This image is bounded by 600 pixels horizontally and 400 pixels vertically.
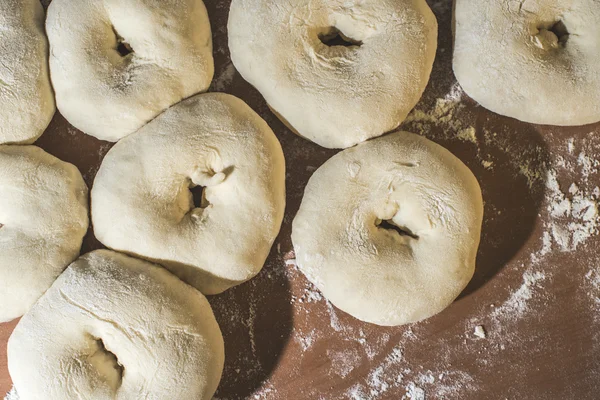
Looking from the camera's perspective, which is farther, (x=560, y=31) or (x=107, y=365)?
(x=560, y=31)

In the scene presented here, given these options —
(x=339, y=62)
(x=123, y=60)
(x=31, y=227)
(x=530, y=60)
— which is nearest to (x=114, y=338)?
(x=31, y=227)

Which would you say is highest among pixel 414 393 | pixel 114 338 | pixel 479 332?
pixel 114 338

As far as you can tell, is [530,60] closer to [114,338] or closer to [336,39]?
[336,39]

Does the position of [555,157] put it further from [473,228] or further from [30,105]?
[30,105]

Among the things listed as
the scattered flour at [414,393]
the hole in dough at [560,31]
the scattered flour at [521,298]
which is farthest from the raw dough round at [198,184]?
the hole in dough at [560,31]

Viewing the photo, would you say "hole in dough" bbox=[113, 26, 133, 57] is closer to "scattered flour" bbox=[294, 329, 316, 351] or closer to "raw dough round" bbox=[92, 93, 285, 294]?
"raw dough round" bbox=[92, 93, 285, 294]

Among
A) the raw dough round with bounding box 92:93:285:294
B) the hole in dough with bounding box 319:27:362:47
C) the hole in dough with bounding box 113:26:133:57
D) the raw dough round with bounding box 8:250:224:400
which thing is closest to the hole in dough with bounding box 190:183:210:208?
the raw dough round with bounding box 92:93:285:294

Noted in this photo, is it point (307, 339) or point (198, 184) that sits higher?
point (198, 184)
